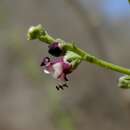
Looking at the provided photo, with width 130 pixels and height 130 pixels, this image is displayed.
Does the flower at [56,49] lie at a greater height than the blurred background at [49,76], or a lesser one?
greater

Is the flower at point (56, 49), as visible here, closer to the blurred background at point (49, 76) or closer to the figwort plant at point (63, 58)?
the figwort plant at point (63, 58)

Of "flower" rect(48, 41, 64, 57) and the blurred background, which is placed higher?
"flower" rect(48, 41, 64, 57)

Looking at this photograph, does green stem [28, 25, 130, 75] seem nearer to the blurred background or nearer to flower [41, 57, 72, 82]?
flower [41, 57, 72, 82]

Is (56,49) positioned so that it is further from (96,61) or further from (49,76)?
(49,76)

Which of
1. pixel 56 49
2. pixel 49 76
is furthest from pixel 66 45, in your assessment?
pixel 49 76

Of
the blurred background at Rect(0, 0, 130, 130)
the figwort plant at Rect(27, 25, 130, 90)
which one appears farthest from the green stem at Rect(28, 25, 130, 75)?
the blurred background at Rect(0, 0, 130, 130)

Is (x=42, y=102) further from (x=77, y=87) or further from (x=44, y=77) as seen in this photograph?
(x=77, y=87)

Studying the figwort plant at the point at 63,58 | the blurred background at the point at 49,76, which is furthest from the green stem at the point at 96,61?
the blurred background at the point at 49,76
